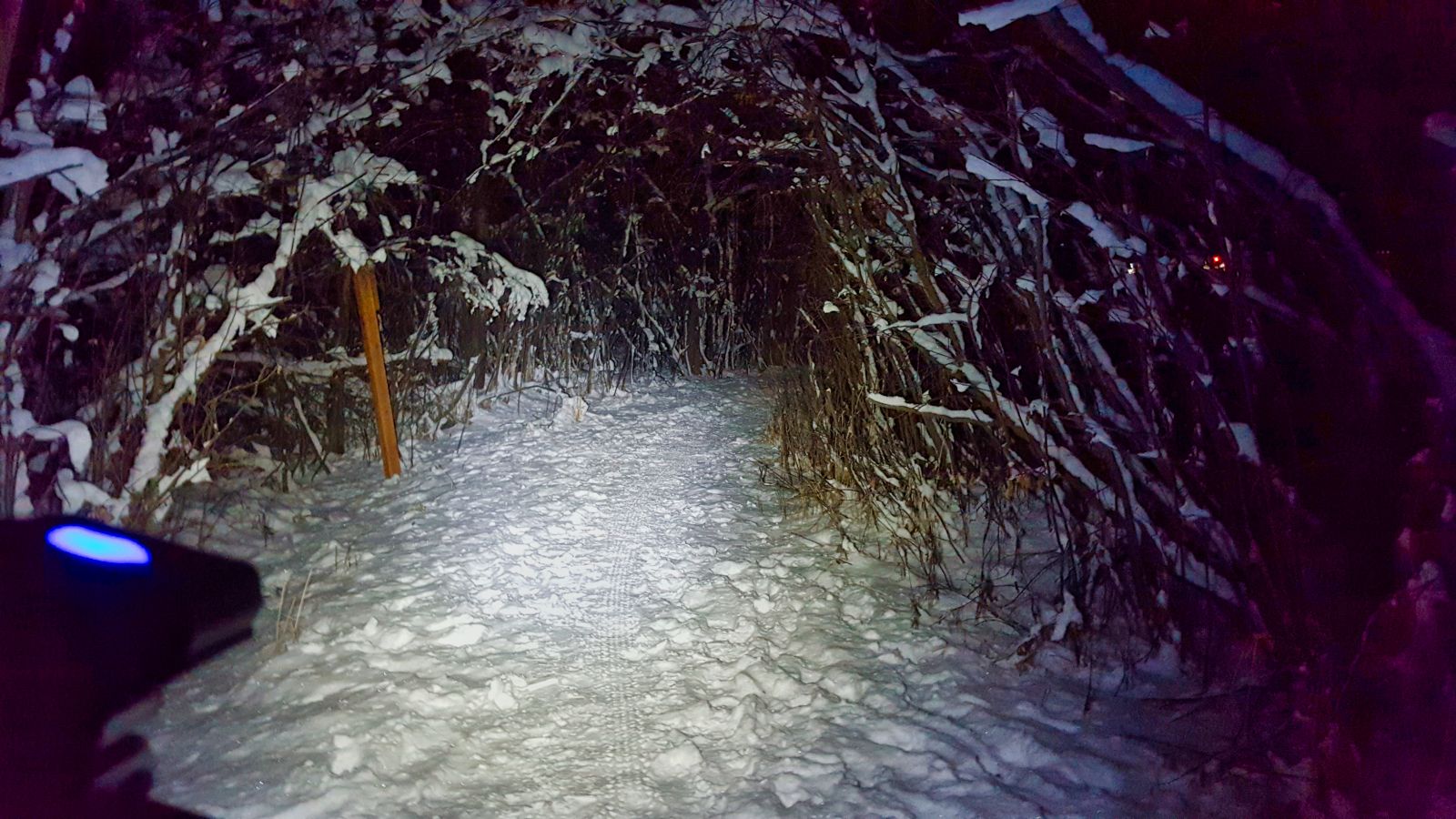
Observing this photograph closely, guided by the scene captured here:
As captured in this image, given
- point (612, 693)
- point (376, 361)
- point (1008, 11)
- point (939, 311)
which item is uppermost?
point (1008, 11)

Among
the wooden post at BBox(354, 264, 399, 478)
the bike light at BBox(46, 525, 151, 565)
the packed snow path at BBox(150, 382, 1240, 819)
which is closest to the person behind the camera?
the packed snow path at BBox(150, 382, 1240, 819)

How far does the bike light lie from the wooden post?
2.29 meters

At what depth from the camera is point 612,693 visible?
369 centimetres

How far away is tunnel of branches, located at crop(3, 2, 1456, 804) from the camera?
298 centimetres

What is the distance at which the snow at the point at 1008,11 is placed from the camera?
8.43 ft

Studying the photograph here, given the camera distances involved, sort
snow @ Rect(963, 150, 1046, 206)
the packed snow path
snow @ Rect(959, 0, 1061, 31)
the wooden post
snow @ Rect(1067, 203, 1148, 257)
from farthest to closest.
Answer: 1. the wooden post
2. snow @ Rect(963, 150, 1046, 206)
3. snow @ Rect(1067, 203, 1148, 257)
4. the packed snow path
5. snow @ Rect(959, 0, 1061, 31)

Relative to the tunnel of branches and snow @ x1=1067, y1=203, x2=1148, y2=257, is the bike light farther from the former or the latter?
snow @ x1=1067, y1=203, x2=1148, y2=257

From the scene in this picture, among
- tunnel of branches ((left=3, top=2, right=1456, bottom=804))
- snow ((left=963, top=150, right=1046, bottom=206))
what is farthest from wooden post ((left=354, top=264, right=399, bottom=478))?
snow ((left=963, top=150, right=1046, bottom=206))

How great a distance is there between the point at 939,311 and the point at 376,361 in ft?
14.0

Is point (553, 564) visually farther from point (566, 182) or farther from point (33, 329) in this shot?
point (566, 182)

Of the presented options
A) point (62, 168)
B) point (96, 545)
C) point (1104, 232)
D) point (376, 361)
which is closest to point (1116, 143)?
point (1104, 232)

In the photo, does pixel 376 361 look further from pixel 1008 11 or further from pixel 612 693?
pixel 1008 11

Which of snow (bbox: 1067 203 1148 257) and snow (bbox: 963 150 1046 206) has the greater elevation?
snow (bbox: 963 150 1046 206)

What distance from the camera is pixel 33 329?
4.10 meters
